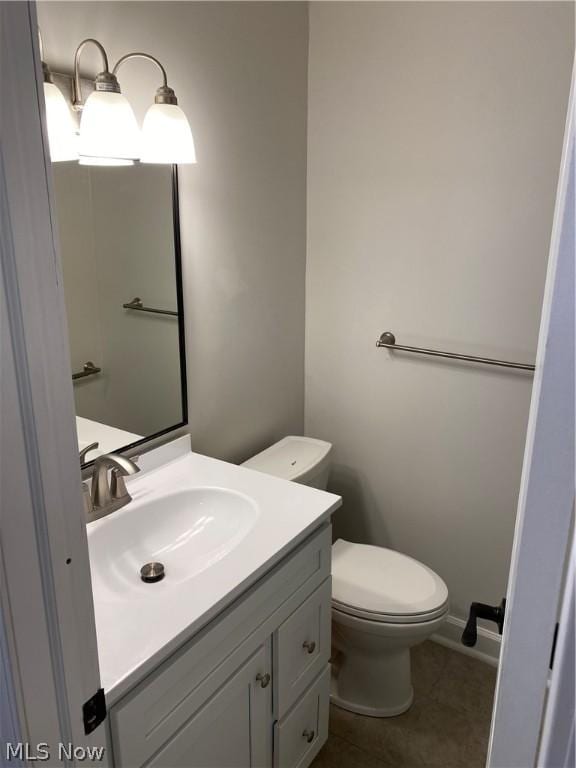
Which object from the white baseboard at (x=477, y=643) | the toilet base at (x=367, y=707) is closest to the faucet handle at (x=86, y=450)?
the toilet base at (x=367, y=707)

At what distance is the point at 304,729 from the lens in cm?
167

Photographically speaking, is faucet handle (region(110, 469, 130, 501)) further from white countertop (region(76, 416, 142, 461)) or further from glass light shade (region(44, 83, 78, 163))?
glass light shade (region(44, 83, 78, 163))

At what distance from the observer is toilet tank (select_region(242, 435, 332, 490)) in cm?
196

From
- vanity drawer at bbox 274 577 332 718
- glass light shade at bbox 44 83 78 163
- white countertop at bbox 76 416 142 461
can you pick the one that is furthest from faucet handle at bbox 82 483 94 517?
glass light shade at bbox 44 83 78 163

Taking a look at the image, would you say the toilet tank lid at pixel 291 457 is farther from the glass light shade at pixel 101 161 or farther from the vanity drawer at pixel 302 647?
the glass light shade at pixel 101 161

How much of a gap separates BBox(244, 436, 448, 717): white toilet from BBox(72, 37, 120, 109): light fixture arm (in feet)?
3.76

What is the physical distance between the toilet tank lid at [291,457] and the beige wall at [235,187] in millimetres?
82

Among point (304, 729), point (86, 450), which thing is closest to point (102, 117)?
point (86, 450)

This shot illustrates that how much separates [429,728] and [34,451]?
1.78 meters

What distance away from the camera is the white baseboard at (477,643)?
2189mm

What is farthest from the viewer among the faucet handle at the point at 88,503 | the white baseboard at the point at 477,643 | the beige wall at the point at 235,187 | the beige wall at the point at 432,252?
the white baseboard at the point at 477,643

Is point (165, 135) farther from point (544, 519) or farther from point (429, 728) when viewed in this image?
point (429, 728)

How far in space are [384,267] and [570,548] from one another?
5.44ft

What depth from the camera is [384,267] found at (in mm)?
2086
